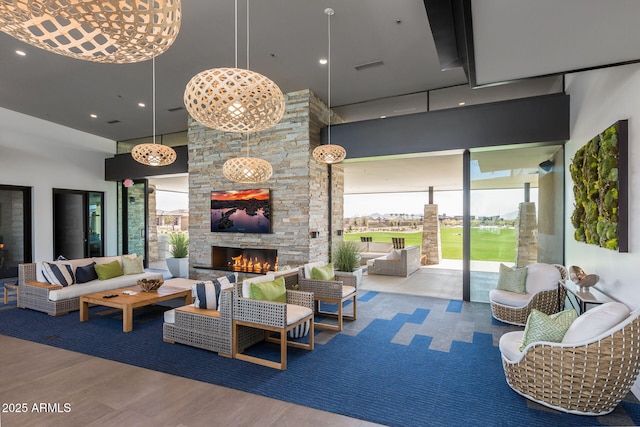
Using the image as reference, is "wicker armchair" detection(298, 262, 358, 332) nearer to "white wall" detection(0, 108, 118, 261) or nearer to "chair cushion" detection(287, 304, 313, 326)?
"chair cushion" detection(287, 304, 313, 326)

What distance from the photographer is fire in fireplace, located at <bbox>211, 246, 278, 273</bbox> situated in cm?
706

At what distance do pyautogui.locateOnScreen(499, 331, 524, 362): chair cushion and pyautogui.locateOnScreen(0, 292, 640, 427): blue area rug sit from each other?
32cm

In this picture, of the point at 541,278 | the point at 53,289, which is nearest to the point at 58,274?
the point at 53,289

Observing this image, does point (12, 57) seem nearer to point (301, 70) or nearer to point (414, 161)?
point (301, 70)

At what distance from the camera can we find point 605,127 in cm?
362

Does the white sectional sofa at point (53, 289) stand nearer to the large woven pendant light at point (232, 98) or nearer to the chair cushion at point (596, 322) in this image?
the large woven pendant light at point (232, 98)

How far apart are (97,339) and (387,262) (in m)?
6.54

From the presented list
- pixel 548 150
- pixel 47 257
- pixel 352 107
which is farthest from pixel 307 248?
pixel 47 257

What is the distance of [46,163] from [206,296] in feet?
25.4

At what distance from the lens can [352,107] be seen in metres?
7.10

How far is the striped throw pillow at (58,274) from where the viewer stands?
527 centimetres

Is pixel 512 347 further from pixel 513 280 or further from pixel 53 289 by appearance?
pixel 53 289

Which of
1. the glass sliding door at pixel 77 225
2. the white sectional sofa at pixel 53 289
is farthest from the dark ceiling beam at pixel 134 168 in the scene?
the white sectional sofa at pixel 53 289

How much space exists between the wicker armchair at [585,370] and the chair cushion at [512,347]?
6 centimetres
